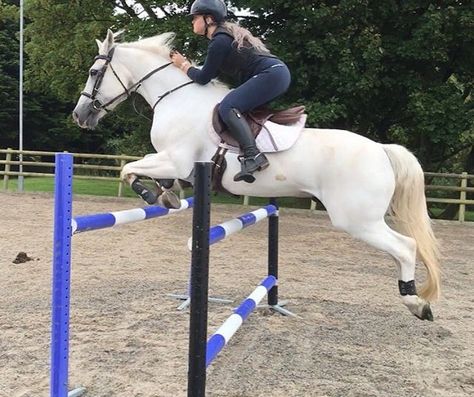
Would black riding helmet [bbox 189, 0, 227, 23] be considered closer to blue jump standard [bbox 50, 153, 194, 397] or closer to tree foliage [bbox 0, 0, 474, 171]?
blue jump standard [bbox 50, 153, 194, 397]

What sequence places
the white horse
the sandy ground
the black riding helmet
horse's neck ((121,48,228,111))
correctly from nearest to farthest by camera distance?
the sandy ground < the white horse < the black riding helmet < horse's neck ((121,48,228,111))

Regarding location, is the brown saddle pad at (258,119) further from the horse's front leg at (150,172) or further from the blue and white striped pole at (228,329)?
the blue and white striped pole at (228,329)

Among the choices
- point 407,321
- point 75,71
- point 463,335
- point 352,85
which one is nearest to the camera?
point 463,335

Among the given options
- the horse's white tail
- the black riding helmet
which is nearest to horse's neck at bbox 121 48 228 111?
the black riding helmet

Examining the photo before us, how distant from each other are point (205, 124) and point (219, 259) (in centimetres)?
414

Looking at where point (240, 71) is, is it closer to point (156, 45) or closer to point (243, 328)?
point (156, 45)

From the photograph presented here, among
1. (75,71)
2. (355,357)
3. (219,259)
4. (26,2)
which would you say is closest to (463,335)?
(355,357)

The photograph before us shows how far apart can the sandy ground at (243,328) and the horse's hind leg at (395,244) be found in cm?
52

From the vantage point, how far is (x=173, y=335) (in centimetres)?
427

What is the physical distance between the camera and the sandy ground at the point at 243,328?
135 inches

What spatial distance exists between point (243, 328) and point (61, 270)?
89.5 inches

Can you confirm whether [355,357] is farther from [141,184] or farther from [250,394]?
[141,184]

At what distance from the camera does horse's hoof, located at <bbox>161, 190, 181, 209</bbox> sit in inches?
155

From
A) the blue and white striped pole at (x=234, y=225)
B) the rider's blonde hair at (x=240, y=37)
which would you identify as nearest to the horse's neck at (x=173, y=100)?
the rider's blonde hair at (x=240, y=37)
